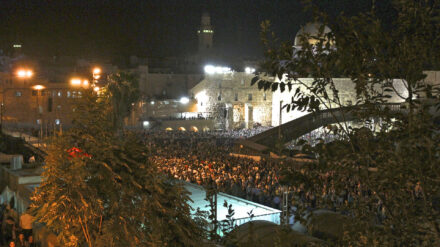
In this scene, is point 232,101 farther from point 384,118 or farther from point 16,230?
point 384,118

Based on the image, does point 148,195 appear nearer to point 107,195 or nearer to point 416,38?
point 107,195

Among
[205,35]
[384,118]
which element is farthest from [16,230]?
[205,35]

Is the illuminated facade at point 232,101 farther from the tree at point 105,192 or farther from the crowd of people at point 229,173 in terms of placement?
the tree at point 105,192

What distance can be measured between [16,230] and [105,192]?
5.22 metres

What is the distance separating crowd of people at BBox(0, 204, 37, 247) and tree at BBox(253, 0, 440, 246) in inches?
239

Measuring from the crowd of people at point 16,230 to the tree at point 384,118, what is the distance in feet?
19.9

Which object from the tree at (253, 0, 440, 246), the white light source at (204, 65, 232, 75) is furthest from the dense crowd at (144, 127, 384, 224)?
the white light source at (204, 65, 232, 75)

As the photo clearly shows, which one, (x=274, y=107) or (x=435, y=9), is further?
(x=274, y=107)

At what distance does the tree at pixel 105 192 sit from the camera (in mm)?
4602

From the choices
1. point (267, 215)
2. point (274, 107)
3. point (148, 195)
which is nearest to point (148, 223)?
point (148, 195)

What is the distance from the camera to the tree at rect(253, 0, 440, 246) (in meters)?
2.71

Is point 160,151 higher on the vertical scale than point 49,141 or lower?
lower

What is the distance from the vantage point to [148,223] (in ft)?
15.7

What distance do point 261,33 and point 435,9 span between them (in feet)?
3.88
